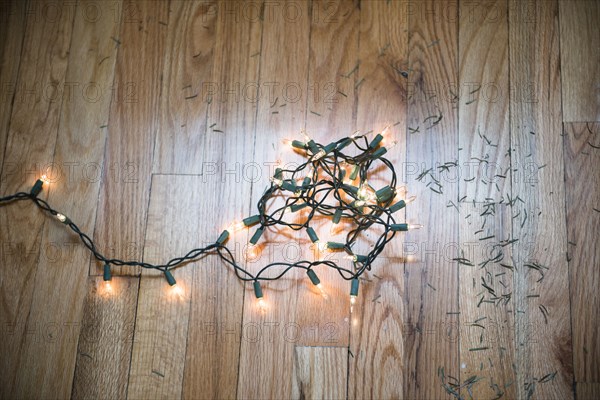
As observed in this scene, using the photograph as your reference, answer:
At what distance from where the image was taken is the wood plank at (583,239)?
4.99ft

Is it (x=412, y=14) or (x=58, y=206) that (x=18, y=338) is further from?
(x=412, y=14)

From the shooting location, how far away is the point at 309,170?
165 cm

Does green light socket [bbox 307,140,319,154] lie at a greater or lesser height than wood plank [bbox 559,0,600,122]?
lesser

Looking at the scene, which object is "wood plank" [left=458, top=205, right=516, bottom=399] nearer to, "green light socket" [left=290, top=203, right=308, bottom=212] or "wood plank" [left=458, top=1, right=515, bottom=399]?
"wood plank" [left=458, top=1, right=515, bottom=399]

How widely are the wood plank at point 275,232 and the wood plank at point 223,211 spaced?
0.02 meters

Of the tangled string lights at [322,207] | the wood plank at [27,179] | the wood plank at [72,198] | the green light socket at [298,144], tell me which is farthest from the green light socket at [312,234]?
the wood plank at [27,179]

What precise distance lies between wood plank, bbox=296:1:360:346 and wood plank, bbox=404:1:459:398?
0.52 feet

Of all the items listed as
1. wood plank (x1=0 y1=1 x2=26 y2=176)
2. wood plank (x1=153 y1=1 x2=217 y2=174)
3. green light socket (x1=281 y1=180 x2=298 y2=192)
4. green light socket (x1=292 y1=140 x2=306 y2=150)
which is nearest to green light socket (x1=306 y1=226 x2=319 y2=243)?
green light socket (x1=281 y1=180 x2=298 y2=192)

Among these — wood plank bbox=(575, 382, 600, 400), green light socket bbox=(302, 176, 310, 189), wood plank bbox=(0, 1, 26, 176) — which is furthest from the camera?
wood plank bbox=(0, 1, 26, 176)

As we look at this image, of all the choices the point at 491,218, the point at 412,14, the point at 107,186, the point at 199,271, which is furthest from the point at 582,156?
the point at 107,186

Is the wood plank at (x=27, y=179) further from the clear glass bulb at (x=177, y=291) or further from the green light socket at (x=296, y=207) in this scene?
the green light socket at (x=296, y=207)

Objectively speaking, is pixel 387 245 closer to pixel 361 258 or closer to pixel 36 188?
Result: pixel 361 258

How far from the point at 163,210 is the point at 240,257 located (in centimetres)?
24

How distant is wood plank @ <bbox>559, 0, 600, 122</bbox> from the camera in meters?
1.65
